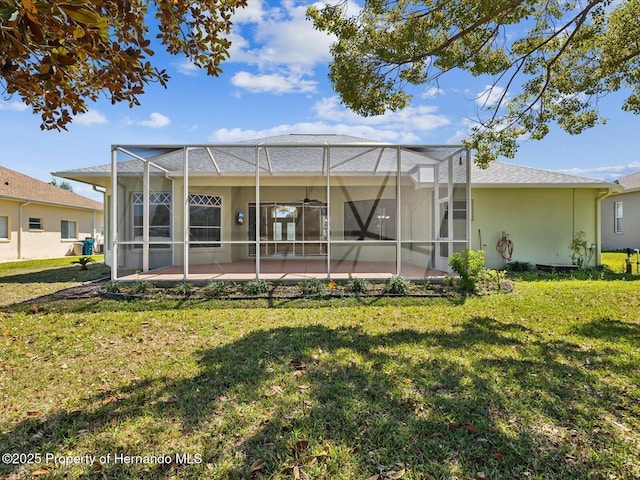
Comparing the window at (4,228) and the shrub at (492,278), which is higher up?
the window at (4,228)

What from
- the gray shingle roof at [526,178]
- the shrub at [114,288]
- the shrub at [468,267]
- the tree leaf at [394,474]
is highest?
the gray shingle roof at [526,178]

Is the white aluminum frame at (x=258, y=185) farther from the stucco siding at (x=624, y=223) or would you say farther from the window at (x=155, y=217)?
the stucco siding at (x=624, y=223)

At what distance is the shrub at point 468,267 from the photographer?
7441 mm

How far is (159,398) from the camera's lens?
3.12 m

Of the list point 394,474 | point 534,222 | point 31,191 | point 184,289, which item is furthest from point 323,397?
point 31,191

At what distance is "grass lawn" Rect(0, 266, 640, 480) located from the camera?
2271mm

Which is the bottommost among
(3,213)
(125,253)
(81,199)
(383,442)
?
(383,442)

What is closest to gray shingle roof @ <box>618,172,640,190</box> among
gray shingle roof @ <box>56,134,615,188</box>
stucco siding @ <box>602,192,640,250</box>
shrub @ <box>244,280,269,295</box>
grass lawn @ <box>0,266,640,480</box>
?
stucco siding @ <box>602,192,640,250</box>

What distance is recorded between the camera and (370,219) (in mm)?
11961

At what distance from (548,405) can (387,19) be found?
266 inches

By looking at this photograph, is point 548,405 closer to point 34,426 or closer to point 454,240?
point 34,426

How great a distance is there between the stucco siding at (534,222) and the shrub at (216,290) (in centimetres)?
859

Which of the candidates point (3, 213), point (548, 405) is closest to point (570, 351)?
point (548, 405)

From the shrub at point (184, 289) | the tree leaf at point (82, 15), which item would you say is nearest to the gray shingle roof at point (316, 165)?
the shrub at point (184, 289)
